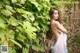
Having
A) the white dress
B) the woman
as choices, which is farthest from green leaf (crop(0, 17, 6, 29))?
the white dress

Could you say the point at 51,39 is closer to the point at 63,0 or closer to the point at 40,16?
the point at 40,16

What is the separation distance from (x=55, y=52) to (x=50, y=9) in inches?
35.9

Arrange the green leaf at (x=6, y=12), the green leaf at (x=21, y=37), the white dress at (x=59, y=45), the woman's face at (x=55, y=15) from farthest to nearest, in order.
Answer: the white dress at (x=59, y=45) < the woman's face at (x=55, y=15) < the green leaf at (x=21, y=37) < the green leaf at (x=6, y=12)

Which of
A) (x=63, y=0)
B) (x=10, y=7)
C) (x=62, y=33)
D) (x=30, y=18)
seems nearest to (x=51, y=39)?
(x=62, y=33)

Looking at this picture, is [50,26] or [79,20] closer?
[50,26]

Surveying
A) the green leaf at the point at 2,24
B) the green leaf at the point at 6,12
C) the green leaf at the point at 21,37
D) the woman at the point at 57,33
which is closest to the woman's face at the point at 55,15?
the woman at the point at 57,33

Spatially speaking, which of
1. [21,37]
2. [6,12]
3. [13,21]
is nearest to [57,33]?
[21,37]

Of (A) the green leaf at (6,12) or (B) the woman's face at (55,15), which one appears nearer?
(A) the green leaf at (6,12)

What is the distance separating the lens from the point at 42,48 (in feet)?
14.2

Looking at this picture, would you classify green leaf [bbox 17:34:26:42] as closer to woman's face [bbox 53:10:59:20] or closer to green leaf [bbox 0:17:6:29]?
green leaf [bbox 0:17:6:29]

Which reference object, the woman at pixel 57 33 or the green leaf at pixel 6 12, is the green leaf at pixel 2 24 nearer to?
the green leaf at pixel 6 12

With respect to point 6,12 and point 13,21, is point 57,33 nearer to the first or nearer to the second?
point 13,21

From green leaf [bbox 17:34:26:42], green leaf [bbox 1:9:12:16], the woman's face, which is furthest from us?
the woman's face

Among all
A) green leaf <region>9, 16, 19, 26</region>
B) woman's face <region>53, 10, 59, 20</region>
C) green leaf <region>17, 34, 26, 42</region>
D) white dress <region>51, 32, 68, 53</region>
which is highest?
green leaf <region>9, 16, 19, 26</region>
